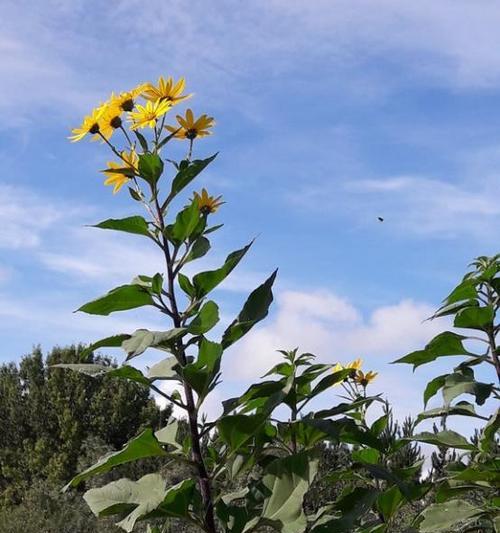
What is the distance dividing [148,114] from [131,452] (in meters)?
0.94

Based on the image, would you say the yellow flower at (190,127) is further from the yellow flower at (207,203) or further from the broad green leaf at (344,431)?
the broad green leaf at (344,431)

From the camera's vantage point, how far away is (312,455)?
1.93 metres

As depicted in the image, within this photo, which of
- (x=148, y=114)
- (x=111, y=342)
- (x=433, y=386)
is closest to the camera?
(x=111, y=342)

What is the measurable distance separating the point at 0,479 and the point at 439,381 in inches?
1023

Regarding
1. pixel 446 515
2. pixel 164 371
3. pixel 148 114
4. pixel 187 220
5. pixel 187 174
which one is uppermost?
pixel 148 114

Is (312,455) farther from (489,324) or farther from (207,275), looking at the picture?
(489,324)

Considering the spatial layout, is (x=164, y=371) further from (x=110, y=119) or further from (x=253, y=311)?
(x=110, y=119)

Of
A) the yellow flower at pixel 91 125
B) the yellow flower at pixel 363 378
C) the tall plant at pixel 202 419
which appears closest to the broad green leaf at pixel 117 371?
the tall plant at pixel 202 419

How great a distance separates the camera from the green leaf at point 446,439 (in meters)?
2.62

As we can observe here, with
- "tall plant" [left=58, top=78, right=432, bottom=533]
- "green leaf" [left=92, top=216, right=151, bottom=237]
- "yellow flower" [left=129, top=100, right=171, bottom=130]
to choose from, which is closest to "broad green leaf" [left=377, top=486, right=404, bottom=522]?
"tall plant" [left=58, top=78, right=432, bottom=533]

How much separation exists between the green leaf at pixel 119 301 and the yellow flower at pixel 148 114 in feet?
1.68

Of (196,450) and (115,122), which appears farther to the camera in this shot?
(115,122)

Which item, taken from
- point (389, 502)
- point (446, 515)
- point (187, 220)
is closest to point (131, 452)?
point (187, 220)

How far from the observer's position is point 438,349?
8.90 ft
